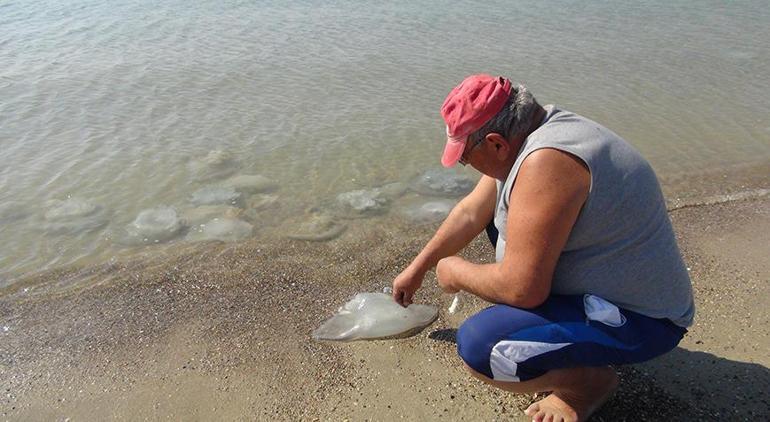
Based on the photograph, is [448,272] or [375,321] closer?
[448,272]

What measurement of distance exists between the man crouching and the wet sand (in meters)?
0.42

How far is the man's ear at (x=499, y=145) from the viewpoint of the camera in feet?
5.93

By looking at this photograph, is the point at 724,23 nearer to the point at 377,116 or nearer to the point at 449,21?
the point at 449,21

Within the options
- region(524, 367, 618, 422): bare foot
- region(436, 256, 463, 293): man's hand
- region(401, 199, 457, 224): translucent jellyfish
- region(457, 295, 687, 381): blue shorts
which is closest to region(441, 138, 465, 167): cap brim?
region(436, 256, 463, 293): man's hand

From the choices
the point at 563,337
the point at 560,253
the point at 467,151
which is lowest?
the point at 563,337

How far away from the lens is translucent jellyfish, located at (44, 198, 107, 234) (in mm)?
4078

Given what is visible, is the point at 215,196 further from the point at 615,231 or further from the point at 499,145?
the point at 615,231

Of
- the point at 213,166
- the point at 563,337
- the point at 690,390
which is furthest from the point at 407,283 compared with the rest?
the point at 213,166

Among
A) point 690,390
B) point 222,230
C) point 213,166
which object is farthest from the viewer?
point 213,166

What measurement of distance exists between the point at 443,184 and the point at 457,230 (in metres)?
2.30

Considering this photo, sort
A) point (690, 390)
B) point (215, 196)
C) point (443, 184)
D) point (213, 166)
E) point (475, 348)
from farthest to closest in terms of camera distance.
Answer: point (213, 166) < point (443, 184) < point (215, 196) < point (690, 390) < point (475, 348)

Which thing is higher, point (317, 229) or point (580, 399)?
point (580, 399)

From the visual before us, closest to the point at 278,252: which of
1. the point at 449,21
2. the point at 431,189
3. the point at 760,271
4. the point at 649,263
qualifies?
the point at 431,189

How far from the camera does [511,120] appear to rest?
71.5 inches
